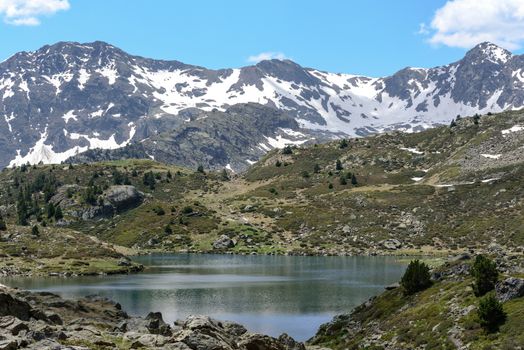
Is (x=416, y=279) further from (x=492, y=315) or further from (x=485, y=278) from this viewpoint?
(x=492, y=315)

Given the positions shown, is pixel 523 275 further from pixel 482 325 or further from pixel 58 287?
pixel 58 287

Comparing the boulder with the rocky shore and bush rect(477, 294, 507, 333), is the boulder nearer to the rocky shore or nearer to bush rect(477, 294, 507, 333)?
bush rect(477, 294, 507, 333)

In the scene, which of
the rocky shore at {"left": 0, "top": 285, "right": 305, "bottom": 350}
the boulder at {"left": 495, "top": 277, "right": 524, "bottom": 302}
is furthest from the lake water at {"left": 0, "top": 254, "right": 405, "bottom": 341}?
the rocky shore at {"left": 0, "top": 285, "right": 305, "bottom": 350}

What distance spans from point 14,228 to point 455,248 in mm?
127757

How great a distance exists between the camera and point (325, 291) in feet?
380

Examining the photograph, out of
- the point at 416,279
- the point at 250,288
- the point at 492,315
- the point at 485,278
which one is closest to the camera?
the point at 492,315

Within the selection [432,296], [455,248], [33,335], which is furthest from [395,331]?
[455,248]

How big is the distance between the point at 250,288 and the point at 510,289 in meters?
71.6

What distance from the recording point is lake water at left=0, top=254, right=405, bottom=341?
298 ft

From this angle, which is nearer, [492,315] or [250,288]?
[492,315]

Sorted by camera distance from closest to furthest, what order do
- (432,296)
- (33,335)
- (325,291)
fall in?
(33,335), (432,296), (325,291)

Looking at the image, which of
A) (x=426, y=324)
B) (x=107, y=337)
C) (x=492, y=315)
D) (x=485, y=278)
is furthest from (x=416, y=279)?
(x=107, y=337)

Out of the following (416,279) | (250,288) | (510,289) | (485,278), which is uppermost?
(485,278)

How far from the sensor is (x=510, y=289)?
54.4m
